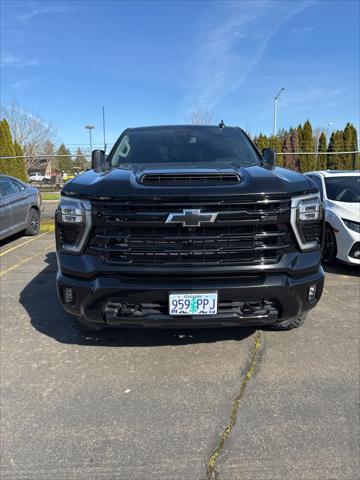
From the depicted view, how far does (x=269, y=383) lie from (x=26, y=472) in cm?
176

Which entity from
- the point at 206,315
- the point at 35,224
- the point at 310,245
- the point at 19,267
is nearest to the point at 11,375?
the point at 206,315

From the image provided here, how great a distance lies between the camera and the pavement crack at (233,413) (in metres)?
2.26

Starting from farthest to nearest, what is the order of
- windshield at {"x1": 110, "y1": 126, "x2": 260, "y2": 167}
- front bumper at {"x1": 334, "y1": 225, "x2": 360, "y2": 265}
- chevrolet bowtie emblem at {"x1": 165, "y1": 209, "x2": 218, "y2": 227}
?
front bumper at {"x1": 334, "y1": 225, "x2": 360, "y2": 265} < windshield at {"x1": 110, "y1": 126, "x2": 260, "y2": 167} < chevrolet bowtie emblem at {"x1": 165, "y1": 209, "x2": 218, "y2": 227}

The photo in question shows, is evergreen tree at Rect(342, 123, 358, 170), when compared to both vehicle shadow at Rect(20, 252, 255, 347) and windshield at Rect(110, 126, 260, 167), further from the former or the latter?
vehicle shadow at Rect(20, 252, 255, 347)

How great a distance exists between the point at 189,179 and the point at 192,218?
384 mm

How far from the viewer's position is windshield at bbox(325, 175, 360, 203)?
652 centimetres

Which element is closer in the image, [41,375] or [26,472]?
[26,472]

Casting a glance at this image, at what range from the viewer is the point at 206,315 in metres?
2.91

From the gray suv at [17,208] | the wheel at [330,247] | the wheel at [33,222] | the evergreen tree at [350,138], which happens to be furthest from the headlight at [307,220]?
the evergreen tree at [350,138]

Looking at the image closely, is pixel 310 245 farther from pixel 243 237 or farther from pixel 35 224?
pixel 35 224

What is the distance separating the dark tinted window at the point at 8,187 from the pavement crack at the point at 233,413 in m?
6.40

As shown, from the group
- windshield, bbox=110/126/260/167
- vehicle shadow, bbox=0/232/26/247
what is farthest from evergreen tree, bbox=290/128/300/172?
windshield, bbox=110/126/260/167

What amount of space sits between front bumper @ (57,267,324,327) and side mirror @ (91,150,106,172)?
1.24m

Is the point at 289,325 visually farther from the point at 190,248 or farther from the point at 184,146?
the point at 184,146
